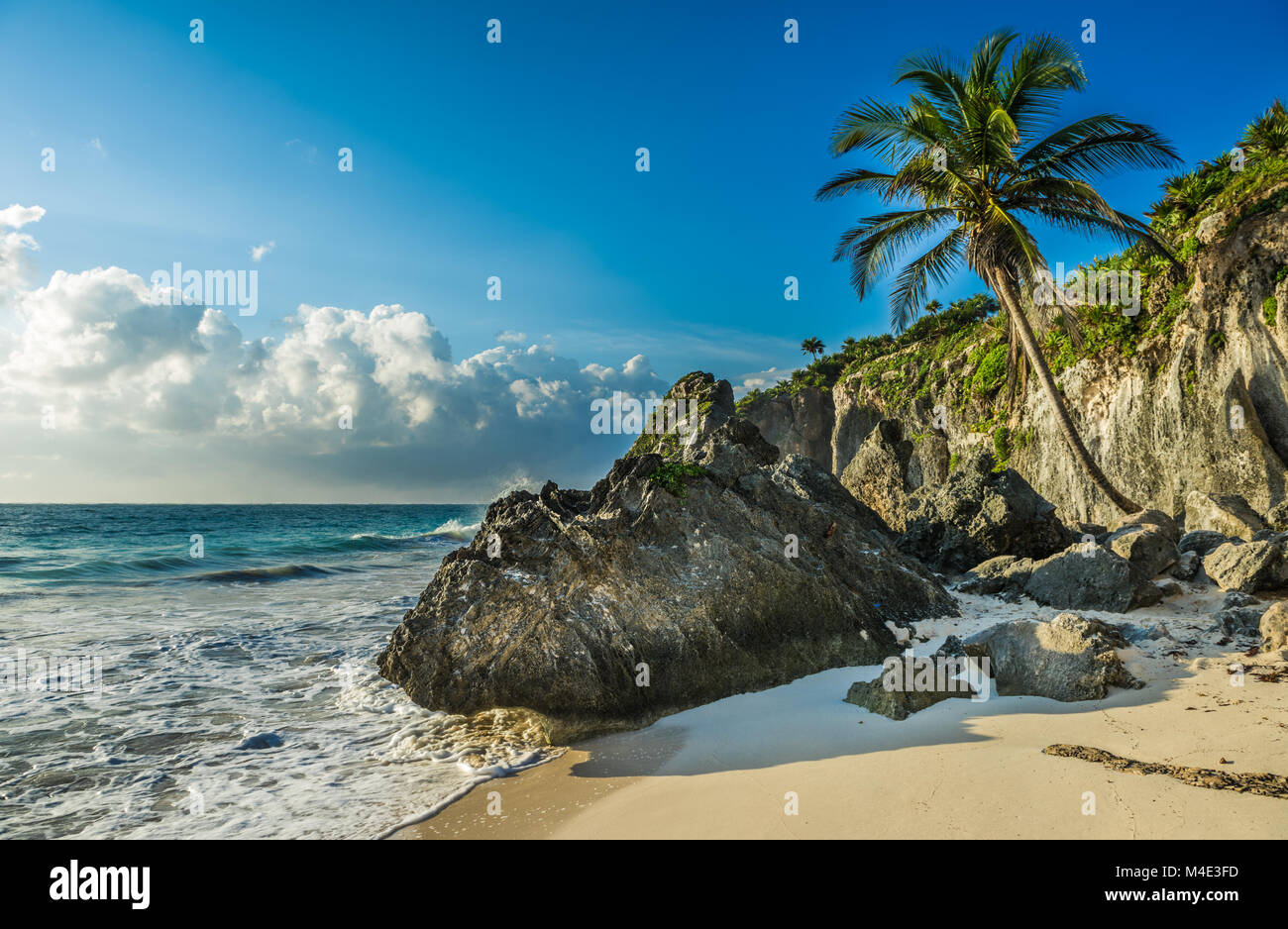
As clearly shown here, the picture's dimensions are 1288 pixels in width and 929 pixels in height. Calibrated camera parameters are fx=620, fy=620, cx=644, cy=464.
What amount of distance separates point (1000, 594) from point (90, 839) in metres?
10.3

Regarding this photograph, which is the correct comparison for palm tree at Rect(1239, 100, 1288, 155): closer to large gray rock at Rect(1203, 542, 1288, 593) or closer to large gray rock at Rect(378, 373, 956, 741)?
large gray rock at Rect(1203, 542, 1288, 593)

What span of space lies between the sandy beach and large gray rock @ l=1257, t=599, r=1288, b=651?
9.8 inches

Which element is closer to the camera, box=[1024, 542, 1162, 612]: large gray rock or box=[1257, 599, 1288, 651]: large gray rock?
box=[1257, 599, 1288, 651]: large gray rock

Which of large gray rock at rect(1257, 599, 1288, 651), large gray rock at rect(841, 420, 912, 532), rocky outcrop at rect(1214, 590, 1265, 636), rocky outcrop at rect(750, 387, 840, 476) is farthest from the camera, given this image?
rocky outcrop at rect(750, 387, 840, 476)

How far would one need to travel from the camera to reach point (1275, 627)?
19.4 ft

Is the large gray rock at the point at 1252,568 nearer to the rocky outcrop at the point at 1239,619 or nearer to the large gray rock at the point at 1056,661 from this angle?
the rocky outcrop at the point at 1239,619

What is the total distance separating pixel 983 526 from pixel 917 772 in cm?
837

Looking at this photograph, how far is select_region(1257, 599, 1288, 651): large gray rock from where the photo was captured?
5805 millimetres

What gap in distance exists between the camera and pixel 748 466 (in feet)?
28.1

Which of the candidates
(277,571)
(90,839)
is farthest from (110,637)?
(277,571)

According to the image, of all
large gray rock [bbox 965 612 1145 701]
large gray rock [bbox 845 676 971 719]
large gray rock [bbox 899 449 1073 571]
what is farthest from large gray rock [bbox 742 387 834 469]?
large gray rock [bbox 845 676 971 719]

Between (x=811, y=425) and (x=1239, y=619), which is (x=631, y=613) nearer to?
(x=1239, y=619)
